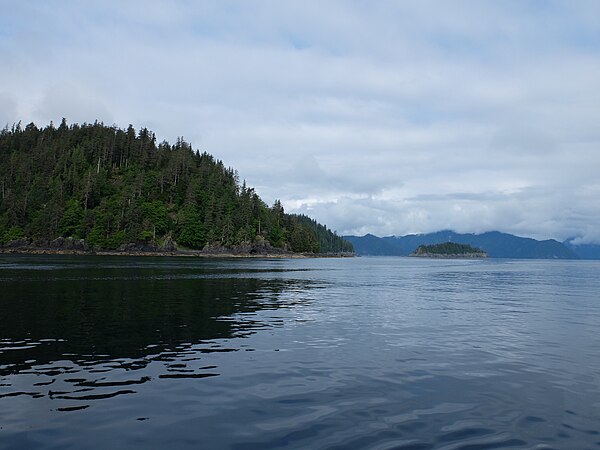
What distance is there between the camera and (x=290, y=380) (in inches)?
709

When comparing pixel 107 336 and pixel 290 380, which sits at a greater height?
pixel 107 336

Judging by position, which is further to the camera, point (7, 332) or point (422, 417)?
point (7, 332)

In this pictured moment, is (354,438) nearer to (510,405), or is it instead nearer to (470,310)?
(510,405)

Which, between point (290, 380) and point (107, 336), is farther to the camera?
point (107, 336)

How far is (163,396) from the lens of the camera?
1562 cm

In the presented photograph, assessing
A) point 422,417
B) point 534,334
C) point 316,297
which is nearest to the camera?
point 422,417

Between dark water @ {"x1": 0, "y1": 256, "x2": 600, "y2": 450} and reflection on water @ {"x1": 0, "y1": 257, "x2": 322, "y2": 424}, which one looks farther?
reflection on water @ {"x1": 0, "y1": 257, "x2": 322, "y2": 424}

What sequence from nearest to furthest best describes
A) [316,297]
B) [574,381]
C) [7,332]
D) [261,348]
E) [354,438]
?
[354,438], [574,381], [261,348], [7,332], [316,297]

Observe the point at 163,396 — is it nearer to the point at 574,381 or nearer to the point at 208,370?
the point at 208,370

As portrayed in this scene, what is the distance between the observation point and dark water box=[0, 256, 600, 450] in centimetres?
1251

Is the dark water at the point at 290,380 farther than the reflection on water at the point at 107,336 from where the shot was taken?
No

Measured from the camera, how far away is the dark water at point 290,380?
12508 millimetres

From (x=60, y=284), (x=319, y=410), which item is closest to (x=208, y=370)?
(x=319, y=410)

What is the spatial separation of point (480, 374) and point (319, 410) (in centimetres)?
948
